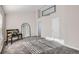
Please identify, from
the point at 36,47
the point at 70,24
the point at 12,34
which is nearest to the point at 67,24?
the point at 70,24

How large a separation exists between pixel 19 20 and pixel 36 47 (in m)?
0.59

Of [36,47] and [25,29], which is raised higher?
[25,29]

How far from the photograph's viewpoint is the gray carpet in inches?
60.4

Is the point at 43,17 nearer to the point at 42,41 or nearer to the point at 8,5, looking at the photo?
the point at 42,41

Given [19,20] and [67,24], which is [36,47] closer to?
[19,20]

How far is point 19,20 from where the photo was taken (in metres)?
1.59

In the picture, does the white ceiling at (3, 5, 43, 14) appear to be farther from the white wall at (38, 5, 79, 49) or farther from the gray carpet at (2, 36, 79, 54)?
the gray carpet at (2, 36, 79, 54)

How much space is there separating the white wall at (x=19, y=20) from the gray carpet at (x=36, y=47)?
0.62 ft

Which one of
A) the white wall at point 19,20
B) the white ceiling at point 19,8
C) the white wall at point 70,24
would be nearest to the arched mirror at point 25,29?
the white wall at point 19,20

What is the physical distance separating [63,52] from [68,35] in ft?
1.81

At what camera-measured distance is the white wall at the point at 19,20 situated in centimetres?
153

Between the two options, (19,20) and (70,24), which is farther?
(70,24)

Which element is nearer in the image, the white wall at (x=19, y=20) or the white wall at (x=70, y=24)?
the white wall at (x=19, y=20)

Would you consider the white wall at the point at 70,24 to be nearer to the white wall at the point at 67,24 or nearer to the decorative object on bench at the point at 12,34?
the white wall at the point at 67,24
